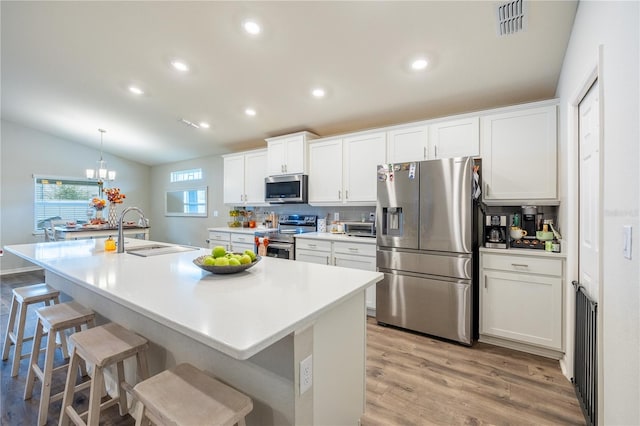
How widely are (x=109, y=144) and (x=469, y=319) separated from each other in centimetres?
739

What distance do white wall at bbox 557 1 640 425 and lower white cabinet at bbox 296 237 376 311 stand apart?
2.02 meters

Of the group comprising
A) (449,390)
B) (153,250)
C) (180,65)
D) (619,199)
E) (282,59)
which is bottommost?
(449,390)

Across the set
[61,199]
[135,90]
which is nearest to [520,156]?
[135,90]

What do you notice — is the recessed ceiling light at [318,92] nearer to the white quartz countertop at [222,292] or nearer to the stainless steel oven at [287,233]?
the stainless steel oven at [287,233]

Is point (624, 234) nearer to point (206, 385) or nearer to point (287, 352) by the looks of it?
point (287, 352)

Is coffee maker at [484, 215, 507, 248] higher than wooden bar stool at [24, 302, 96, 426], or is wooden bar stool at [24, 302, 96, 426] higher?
coffee maker at [484, 215, 507, 248]

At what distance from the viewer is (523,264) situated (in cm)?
239

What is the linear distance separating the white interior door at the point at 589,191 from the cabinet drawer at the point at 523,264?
0.31 metres

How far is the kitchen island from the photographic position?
0.91 m

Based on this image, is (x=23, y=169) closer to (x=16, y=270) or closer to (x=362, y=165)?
(x=16, y=270)

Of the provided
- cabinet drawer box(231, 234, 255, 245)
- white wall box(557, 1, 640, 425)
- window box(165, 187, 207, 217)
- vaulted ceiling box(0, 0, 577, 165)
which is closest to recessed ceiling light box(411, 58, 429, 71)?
vaulted ceiling box(0, 0, 577, 165)

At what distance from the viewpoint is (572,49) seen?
1964 millimetres

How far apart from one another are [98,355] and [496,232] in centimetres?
304

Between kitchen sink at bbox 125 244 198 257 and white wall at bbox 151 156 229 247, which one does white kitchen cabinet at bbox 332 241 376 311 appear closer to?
kitchen sink at bbox 125 244 198 257
